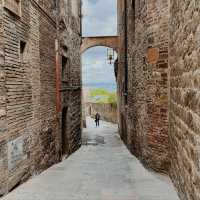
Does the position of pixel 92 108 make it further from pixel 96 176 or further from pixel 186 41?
pixel 186 41

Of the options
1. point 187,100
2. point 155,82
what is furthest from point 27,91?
point 187,100

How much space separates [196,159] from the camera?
339 cm

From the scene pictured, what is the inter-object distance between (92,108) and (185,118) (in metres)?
30.3

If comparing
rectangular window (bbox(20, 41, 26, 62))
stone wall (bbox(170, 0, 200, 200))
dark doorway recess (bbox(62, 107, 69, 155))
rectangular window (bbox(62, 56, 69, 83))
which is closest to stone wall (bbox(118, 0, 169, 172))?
Answer: stone wall (bbox(170, 0, 200, 200))

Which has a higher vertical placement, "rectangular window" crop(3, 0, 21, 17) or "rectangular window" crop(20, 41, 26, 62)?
"rectangular window" crop(3, 0, 21, 17)

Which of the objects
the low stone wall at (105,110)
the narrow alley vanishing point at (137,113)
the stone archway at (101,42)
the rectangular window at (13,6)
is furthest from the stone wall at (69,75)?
the low stone wall at (105,110)

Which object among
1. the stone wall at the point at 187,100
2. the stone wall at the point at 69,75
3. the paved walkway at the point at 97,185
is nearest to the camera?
the stone wall at the point at 187,100

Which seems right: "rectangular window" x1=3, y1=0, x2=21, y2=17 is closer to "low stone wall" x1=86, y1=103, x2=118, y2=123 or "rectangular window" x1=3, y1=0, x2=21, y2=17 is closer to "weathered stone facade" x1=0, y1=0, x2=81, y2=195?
"weathered stone facade" x1=0, y1=0, x2=81, y2=195

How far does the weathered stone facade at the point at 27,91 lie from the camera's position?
4.99 metres

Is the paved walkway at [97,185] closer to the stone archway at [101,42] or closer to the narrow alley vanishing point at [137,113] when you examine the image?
the narrow alley vanishing point at [137,113]

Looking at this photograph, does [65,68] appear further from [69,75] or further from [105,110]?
[105,110]

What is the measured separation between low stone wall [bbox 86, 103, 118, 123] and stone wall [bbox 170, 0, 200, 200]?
21.1m

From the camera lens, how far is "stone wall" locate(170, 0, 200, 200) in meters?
3.38

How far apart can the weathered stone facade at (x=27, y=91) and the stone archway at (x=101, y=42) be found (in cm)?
1054
